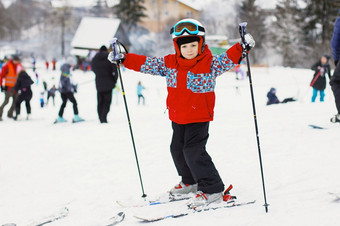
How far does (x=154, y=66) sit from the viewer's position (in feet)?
10.6

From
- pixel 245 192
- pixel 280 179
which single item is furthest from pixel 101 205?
pixel 280 179

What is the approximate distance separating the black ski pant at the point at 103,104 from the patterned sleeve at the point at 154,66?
5.22 m

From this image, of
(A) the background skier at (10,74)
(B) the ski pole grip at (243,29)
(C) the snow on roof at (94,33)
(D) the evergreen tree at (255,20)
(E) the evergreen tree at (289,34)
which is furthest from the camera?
(D) the evergreen tree at (255,20)

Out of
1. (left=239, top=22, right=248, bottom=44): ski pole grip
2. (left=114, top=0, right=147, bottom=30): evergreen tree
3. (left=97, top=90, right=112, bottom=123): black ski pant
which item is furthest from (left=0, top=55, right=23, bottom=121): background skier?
(left=114, top=0, right=147, bottom=30): evergreen tree

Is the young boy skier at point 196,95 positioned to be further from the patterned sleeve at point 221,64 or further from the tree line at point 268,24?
the tree line at point 268,24

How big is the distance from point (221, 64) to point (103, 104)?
5821 mm

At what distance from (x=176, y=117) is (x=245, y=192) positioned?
39.3 inches

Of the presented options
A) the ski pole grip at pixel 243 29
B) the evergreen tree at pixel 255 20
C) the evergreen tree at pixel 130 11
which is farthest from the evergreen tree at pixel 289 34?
the ski pole grip at pixel 243 29

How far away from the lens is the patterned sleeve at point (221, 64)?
2.98m

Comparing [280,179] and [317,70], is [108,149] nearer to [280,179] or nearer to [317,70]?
[280,179]

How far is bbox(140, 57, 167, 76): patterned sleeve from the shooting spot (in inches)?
127

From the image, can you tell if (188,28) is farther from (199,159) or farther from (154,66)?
(199,159)

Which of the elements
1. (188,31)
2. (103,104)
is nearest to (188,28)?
(188,31)

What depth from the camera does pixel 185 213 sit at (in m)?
2.84
